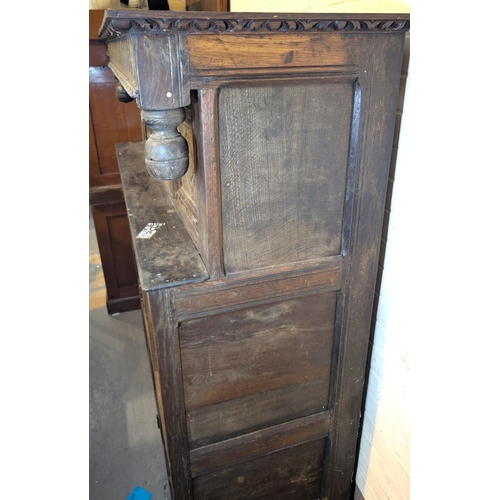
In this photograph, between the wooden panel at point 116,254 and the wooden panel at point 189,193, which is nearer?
the wooden panel at point 189,193

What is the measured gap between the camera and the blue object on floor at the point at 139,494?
161 cm

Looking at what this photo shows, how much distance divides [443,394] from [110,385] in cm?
182

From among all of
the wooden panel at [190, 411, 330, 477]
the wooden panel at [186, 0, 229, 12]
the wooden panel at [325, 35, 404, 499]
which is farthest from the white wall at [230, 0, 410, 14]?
the wooden panel at [190, 411, 330, 477]

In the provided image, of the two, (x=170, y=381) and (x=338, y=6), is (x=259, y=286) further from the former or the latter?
(x=338, y=6)

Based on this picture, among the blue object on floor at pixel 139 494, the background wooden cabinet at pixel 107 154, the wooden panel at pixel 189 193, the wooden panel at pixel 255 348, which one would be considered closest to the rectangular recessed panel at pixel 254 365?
the wooden panel at pixel 255 348

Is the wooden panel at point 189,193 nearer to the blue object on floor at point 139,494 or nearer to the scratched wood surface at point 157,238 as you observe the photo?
the scratched wood surface at point 157,238

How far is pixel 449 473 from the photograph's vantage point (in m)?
0.69

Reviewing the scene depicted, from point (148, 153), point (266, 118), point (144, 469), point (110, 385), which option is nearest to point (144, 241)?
point (148, 153)

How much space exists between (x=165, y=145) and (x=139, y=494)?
1393 mm

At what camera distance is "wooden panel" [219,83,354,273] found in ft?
2.80

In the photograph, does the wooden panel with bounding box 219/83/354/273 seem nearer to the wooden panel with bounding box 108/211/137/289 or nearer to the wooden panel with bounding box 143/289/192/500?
the wooden panel with bounding box 143/289/192/500

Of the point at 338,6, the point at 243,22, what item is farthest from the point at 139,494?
the point at 338,6

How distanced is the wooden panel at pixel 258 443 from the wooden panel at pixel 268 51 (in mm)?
927
